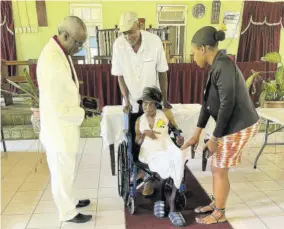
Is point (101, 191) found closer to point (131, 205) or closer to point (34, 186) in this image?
point (131, 205)

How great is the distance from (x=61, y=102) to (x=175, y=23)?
18.6 ft

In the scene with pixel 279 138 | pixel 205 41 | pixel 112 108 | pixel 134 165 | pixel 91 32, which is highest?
pixel 91 32

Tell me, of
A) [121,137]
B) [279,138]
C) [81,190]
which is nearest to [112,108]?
[121,137]

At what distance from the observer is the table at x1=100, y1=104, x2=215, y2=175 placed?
252 centimetres

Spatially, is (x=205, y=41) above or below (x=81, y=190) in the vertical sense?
above

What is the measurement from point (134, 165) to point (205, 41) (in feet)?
3.39

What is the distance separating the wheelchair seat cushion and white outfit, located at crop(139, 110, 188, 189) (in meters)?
0.33

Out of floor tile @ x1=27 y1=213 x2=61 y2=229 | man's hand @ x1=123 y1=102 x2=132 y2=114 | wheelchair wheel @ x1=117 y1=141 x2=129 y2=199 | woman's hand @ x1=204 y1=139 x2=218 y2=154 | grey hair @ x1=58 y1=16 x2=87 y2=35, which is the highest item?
grey hair @ x1=58 y1=16 x2=87 y2=35

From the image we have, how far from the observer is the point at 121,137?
8.38ft

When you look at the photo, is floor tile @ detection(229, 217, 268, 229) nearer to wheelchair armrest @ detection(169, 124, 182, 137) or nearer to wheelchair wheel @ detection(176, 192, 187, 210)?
wheelchair wheel @ detection(176, 192, 187, 210)

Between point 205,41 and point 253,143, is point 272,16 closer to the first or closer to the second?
point 253,143

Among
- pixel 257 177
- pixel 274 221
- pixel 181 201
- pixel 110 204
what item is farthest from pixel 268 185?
pixel 110 204

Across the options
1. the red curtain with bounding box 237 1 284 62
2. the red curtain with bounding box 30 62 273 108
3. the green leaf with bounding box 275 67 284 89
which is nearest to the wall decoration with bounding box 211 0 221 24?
the red curtain with bounding box 237 1 284 62

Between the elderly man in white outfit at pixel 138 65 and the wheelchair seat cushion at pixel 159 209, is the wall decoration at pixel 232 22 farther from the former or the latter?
the wheelchair seat cushion at pixel 159 209
